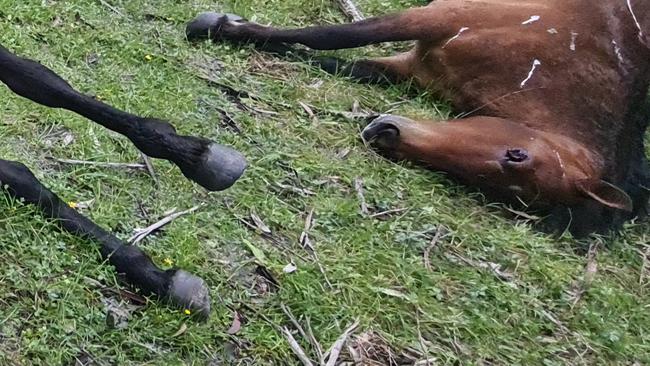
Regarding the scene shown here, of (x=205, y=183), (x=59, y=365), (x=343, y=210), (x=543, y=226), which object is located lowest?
(x=543, y=226)

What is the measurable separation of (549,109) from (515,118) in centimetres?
17

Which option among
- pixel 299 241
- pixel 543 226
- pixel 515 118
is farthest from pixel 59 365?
pixel 515 118

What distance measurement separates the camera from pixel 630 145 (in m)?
4.36

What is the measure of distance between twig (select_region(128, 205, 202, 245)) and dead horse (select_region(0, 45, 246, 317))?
0.18 meters

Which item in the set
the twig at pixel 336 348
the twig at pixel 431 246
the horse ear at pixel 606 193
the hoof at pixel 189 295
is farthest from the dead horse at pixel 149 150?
the horse ear at pixel 606 193

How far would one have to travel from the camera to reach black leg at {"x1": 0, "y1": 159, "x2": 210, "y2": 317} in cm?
268

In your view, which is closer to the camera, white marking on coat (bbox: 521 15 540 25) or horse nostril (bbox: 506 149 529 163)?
horse nostril (bbox: 506 149 529 163)

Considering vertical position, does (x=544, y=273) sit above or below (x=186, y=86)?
below

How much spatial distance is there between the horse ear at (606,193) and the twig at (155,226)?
5.80 feet

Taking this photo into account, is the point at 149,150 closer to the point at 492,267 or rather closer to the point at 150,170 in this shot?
the point at 150,170

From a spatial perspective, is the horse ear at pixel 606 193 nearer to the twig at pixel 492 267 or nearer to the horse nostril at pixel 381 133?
the twig at pixel 492 267

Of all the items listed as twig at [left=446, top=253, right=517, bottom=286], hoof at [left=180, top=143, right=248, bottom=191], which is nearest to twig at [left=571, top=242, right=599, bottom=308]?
twig at [left=446, top=253, right=517, bottom=286]

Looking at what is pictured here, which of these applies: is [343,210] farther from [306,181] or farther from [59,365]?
[59,365]

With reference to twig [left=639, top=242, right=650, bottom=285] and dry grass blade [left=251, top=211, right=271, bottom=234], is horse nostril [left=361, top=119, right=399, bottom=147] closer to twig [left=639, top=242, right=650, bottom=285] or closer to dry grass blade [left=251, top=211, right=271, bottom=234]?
dry grass blade [left=251, top=211, right=271, bottom=234]
